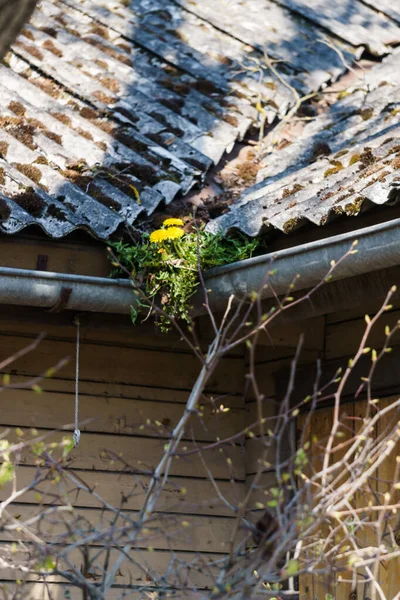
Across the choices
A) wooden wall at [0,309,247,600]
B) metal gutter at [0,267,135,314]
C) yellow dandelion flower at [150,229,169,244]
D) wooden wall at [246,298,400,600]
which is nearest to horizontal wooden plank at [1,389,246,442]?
wooden wall at [0,309,247,600]

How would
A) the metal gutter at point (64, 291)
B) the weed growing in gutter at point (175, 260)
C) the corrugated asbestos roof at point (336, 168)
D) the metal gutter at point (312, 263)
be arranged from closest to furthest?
the metal gutter at point (312, 263) < the corrugated asbestos roof at point (336, 168) < the metal gutter at point (64, 291) < the weed growing in gutter at point (175, 260)

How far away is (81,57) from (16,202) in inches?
79.6

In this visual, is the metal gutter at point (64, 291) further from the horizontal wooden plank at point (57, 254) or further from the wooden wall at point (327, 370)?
the wooden wall at point (327, 370)

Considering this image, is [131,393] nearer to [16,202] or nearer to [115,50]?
[16,202]

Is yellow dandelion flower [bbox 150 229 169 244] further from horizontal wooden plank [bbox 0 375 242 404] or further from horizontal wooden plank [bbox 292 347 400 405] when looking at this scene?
horizontal wooden plank [bbox 292 347 400 405]

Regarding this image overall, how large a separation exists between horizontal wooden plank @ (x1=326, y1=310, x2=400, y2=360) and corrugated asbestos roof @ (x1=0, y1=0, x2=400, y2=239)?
104cm

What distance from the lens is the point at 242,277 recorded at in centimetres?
381

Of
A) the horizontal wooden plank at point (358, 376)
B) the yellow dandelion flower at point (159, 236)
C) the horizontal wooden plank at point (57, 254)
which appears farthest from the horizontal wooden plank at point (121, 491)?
the yellow dandelion flower at point (159, 236)

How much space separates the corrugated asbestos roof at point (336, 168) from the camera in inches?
143

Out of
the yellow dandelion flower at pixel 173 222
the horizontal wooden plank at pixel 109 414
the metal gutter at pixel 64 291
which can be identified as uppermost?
the yellow dandelion flower at pixel 173 222

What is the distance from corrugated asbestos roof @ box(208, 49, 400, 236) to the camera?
3643 millimetres

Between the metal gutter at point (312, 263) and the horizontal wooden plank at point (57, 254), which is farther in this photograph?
the horizontal wooden plank at point (57, 254)

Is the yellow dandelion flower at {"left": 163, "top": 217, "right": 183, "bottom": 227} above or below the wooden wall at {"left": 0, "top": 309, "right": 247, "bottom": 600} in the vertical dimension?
above

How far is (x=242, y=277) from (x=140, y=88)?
2263 millimetres
